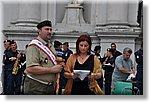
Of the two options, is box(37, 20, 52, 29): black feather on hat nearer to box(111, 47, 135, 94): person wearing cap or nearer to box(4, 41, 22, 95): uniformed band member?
box(4, 41, 22, 95): uniformed band member

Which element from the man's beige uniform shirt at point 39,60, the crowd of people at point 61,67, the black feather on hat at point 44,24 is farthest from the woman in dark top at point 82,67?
the black feather on hat at point 44,24

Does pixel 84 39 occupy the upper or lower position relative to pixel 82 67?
upper

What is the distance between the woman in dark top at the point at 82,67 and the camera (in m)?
5.70

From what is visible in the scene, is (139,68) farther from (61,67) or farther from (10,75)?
(10,75)

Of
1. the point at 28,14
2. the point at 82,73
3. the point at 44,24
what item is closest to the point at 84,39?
the point at 82,73

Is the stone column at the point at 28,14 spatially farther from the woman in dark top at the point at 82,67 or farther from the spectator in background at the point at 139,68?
the spectator in background at the point at 139,68

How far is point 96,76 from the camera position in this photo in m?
5.73

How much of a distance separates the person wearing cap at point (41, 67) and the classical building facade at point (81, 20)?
36 centimetres

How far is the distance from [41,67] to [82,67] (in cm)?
53

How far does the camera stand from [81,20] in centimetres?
625

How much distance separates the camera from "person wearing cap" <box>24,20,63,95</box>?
215 inches

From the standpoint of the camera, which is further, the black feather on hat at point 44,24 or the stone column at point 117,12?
the stone column at point 117,12

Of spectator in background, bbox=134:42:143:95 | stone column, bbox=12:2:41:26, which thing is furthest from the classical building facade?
spectator in background, bbox=134:42:143:95

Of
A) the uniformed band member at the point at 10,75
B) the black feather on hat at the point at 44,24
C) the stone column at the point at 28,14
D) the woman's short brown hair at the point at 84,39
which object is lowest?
the uniformed band member at the point at 10,75
